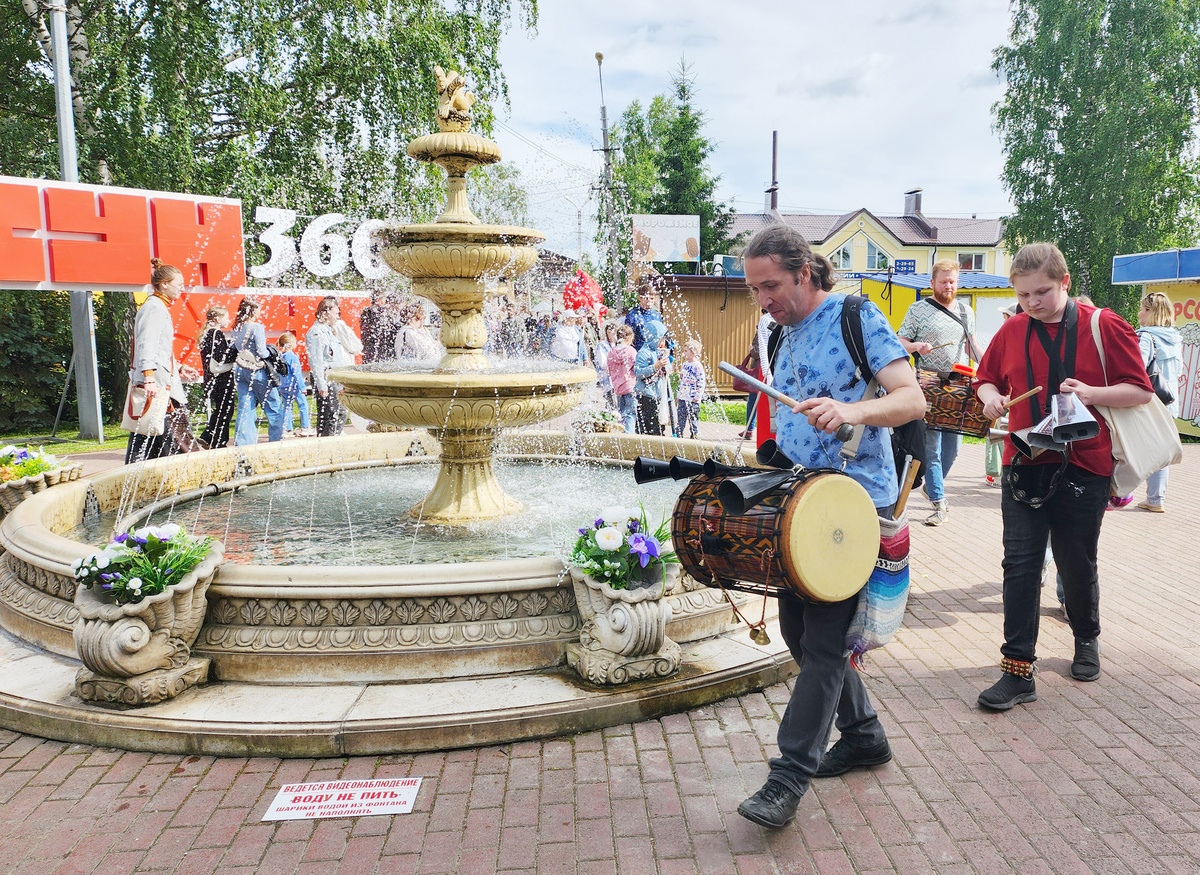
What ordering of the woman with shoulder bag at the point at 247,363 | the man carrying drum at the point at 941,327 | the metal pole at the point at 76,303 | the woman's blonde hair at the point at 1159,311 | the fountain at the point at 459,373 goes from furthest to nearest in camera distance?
the metal pole at the point at 76,303 < the woman with shoulder bag at the point at 247,363 < the woman's blonde hair at the point at 1159,311 < the man carrying drum at the point at 941,327 < the fountain at the point at 459,373

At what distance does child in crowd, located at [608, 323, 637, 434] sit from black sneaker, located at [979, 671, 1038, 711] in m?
7.14

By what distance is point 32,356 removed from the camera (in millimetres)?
15500

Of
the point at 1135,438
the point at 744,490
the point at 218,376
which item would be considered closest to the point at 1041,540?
the point at 1135,438

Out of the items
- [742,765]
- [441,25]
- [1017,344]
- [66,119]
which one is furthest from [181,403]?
[441,25]

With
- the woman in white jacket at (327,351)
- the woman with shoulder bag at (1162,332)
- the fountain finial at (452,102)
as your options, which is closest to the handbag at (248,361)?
the woman in white jacket at (327,351)

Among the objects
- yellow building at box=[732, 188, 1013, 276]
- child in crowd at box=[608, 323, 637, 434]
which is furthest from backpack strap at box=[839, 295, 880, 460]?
yellow building at box=[732, 188, 1013, 276]

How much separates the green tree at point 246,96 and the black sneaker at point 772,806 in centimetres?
1578

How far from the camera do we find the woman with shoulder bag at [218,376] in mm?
9469

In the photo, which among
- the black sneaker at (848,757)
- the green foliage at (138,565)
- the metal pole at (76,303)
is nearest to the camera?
the black sneaker at (848,757)

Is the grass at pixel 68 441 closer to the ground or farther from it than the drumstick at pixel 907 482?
closer to the ground

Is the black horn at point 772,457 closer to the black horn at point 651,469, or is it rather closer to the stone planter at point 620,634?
the black horn at point 651,469

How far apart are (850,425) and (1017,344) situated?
190cm

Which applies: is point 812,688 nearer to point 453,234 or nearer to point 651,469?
point 651,469

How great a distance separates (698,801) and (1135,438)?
262 centimetres
